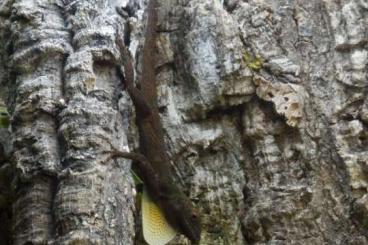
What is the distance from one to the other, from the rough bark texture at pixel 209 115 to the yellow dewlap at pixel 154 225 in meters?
0.22

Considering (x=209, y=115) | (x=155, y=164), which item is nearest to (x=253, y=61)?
(x=209, y=115)

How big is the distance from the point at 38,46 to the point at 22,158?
103 cm

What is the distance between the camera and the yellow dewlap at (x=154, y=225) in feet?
15.4

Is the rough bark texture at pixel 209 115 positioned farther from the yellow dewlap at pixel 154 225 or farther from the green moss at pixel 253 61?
the yellow dewlap at pixel 154 225

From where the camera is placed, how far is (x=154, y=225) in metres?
4.71

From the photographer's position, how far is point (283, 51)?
5.43m

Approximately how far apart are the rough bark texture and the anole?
0.37 feet

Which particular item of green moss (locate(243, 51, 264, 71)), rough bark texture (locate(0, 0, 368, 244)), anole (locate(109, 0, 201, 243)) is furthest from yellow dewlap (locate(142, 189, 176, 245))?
green moss (locate(243, 51, 264, 71))

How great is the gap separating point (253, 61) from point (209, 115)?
0.71 m

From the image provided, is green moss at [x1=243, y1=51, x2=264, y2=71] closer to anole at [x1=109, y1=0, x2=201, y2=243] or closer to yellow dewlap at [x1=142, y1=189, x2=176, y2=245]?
anole at [x1=109, y1=0, x2=201, y2=243]

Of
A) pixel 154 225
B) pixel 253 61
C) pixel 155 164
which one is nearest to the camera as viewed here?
pixel 154 225

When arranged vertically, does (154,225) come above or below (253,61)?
below

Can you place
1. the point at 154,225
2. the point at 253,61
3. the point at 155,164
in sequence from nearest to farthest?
the point at 154,225 → the point at 155,164 → the point at 253,61

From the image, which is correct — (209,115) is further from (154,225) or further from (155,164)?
(154,225)
